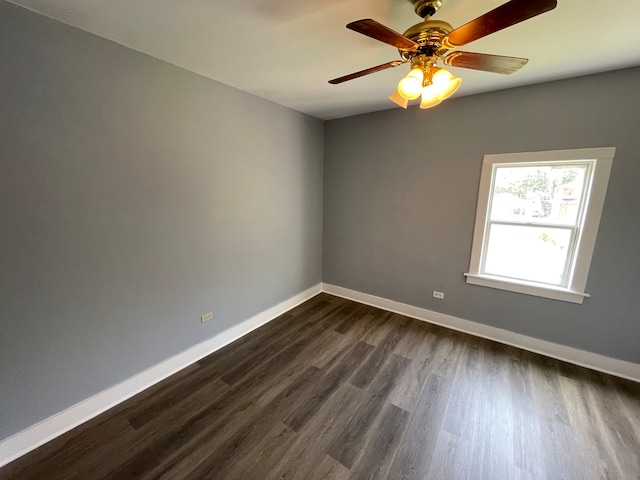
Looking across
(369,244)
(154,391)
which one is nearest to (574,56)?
(369,244)

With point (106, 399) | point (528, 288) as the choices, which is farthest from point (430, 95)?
point (106, 399)

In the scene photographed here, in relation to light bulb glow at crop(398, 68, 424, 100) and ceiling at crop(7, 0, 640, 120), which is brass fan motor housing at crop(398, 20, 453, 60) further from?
ceiling at crop(7, 0, 640, 120)

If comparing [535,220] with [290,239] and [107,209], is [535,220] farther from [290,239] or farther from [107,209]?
[107,209]

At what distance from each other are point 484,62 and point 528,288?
2.24 meters

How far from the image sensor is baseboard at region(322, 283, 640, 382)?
7.38 feet

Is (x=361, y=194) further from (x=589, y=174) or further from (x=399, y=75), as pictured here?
(x=589, y=174)

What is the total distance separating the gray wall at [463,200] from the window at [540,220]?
78 millimetres

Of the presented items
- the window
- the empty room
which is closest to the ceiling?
the empty room

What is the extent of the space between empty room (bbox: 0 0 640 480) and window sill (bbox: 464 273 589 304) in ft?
0.07

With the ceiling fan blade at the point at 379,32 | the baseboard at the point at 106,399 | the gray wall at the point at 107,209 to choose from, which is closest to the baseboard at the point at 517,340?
the baseboard at the point at 106,399

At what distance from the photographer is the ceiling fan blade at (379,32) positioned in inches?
39.5

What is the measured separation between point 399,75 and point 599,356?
3106 mm

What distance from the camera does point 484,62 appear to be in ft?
4.42

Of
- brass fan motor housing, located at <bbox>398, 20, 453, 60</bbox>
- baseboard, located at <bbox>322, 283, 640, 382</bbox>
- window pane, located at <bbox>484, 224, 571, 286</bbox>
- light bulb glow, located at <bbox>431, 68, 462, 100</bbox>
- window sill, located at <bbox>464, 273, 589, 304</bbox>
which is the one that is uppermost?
brass fan motor housing, located at <bbox>398, 20, 453, 60</bbox>
